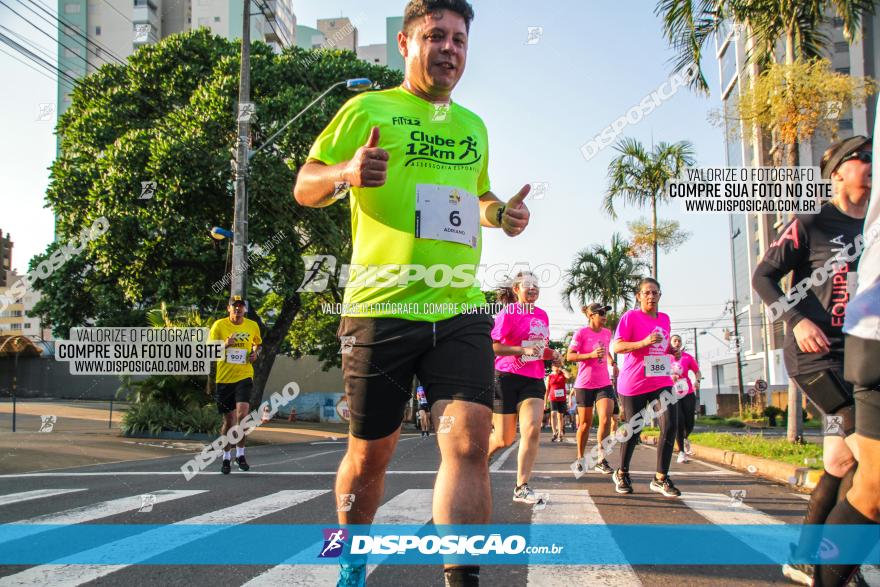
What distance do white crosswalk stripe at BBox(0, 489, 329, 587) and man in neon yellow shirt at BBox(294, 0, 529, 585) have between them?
1679 millimetres

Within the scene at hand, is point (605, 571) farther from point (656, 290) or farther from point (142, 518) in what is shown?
point (656, 290)

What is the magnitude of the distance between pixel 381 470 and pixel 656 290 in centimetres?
527

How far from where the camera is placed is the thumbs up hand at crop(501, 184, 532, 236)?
318 cm

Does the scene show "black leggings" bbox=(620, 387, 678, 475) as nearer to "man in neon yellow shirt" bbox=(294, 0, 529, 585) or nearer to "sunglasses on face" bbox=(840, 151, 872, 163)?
"sunglasses on face" bbox=(840, 151, 872, 163)

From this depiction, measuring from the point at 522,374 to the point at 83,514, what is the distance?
3.90m

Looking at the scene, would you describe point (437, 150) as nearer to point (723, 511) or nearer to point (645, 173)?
point (723, 511)

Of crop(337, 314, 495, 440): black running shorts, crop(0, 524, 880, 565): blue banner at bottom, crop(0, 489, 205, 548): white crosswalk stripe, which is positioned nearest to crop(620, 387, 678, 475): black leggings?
crop(0, 524, 880, 565): blue banner at bottom

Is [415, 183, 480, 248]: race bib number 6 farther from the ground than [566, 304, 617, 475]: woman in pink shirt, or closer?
farther from the ground

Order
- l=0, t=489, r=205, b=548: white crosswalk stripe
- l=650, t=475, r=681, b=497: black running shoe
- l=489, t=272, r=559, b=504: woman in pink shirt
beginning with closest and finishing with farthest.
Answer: l=0, t=489, r=205, b=548: white crosswalk stripe < l=489, t=272, r=559, b=504: woman in pink shirt < l=650, t=475, r=681, b=497: black running shoe

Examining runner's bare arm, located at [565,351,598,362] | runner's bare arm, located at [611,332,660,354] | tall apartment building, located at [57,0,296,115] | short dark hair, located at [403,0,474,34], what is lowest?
runner's bare arm, located at [565,351,598,362]

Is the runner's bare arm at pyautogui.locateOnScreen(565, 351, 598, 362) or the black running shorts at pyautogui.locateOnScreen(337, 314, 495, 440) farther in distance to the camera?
the runner's bare arm at pyautogui.locateOnScreen(565, 351, 598, 362)

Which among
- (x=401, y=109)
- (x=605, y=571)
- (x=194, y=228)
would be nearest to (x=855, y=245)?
(x=605, y=571)

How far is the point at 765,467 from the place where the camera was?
31.4ft

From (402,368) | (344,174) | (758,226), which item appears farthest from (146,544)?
(758,226)
